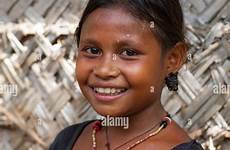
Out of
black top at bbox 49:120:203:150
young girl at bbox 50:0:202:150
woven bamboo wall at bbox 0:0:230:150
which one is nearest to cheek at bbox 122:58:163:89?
young girl at bbox 50:0:202:150

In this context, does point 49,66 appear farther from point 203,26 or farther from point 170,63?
point 170,63

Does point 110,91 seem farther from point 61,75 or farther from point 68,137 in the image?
point 61,75

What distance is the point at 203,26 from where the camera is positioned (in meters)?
1.47

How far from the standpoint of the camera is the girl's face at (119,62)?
878 millimetres

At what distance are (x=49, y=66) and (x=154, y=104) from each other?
0.66 meters

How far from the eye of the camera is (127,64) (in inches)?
34.7

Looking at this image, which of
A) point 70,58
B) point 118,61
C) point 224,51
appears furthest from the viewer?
point 70,58

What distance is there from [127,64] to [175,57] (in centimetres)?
10

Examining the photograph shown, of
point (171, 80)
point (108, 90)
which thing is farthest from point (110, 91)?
point (171, 80)

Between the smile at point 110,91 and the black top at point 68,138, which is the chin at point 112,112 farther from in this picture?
the black top at point 68,138

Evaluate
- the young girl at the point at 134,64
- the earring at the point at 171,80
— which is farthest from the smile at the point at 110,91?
the earring at the point at 171,80

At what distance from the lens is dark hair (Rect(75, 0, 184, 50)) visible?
899 mm

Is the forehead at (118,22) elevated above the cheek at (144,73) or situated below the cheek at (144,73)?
above

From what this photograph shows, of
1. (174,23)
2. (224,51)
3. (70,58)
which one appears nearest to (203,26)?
(224,51)
